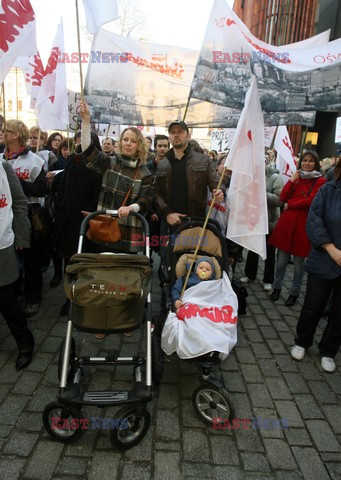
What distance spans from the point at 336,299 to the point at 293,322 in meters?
1.09

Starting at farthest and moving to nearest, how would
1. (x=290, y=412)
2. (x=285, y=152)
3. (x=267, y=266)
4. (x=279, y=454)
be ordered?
1. (x=285, y=152)
2. (x=267, y=266)
3. (x=290, y=412)
4. (x=279, y=454)

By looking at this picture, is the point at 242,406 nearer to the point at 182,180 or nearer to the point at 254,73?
the point at 182,180

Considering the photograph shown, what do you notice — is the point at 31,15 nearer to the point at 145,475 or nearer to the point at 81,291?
the point at 81,291

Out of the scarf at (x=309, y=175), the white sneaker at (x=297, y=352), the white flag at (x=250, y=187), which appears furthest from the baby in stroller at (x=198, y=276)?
the scarf at (x=309, y=175)

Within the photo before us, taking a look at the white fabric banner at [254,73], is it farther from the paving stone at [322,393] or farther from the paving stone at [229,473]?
the paving stone at [229,473]

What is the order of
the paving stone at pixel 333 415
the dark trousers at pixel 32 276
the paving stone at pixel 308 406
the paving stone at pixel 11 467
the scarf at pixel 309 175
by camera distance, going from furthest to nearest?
the scarf at pixel 309 175 → the dark trousers at pixel 32 276 → the paving stone at pixel 308 406 → the paving stone at pixel 333 415 → the paving stone at pixel 11 467

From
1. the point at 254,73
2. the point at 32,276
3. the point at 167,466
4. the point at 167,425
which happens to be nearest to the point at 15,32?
the point at 254,73

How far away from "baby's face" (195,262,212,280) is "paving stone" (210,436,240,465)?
1278mm

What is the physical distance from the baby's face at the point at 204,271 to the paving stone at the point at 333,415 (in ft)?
4.82

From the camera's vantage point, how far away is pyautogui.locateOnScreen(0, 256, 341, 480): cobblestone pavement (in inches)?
87.9

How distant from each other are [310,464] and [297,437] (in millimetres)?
231

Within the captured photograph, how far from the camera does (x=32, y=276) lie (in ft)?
14.1

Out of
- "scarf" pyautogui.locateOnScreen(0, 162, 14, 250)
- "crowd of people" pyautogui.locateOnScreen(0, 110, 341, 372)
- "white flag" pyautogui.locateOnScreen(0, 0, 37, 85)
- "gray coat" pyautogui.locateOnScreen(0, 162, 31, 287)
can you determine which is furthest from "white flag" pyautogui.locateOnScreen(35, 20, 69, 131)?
"scarf" pyautogui.locateOnScreen(0, 162, 14, 250)

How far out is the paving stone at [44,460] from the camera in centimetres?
215
